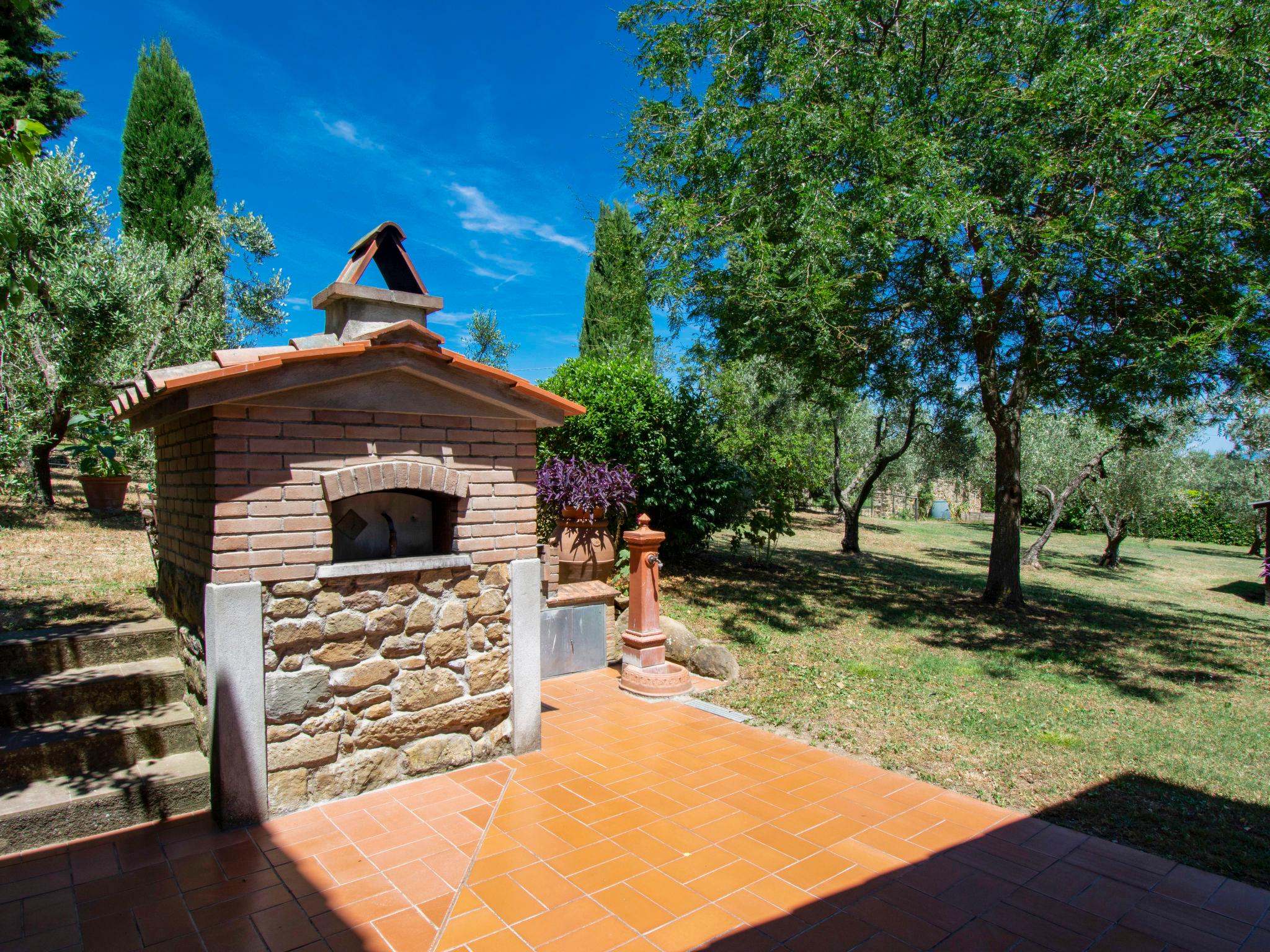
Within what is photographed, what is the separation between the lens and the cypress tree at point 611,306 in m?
18.2

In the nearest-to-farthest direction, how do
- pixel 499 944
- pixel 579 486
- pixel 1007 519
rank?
1. pixel 499 944
2. pixel 579 486
3. pixel 1007 519

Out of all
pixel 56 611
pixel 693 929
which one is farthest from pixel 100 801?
pixel 693 929

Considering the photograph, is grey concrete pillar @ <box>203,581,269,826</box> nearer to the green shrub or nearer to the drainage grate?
the drainage grate

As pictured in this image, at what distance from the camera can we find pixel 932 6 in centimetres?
831

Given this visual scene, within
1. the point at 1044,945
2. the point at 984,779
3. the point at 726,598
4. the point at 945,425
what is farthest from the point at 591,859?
the point at 945,425

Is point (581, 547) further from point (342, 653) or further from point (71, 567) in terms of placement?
point (71, 567)

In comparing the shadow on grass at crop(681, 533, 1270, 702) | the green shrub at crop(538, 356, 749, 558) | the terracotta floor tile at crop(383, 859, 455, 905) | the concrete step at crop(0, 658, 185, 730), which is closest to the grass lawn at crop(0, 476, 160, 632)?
the concrete step at crop(0, 658, 185, 730)

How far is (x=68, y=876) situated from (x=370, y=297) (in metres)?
3.43

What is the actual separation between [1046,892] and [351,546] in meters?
4.34

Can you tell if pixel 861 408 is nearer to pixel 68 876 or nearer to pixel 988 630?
Result: pixel 988 630

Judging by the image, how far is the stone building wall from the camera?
151 inches

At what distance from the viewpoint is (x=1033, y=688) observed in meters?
6.80

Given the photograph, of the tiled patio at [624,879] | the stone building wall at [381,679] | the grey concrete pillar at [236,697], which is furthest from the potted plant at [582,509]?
the grey concrete pillar at [236,697]

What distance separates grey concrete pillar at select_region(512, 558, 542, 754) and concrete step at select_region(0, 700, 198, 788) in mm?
1968
